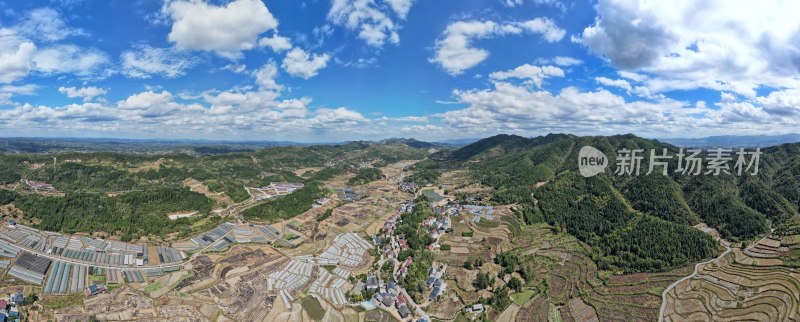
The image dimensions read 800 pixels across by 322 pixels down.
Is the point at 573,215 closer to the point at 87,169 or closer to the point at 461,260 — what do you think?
the point at 461,260

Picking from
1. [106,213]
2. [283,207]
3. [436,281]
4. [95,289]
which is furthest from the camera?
[283,207]

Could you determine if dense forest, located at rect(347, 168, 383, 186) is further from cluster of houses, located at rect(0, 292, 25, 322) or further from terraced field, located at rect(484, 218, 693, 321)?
cluster of houses, located at rect(0, 292, 25, 322)

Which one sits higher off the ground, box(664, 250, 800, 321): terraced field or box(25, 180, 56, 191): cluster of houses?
box(25, 180, 56, 191): cluster of houses

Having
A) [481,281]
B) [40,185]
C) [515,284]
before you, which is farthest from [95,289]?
[40,185]

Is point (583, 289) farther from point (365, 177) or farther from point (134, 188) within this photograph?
point (134, 188)

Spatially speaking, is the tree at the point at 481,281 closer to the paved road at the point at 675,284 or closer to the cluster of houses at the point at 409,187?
the paved road at the point at 675,284

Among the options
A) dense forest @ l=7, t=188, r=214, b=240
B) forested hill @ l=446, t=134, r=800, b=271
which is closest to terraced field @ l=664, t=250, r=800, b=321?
forested hill @ l=446, t=134, r=800, b=271
